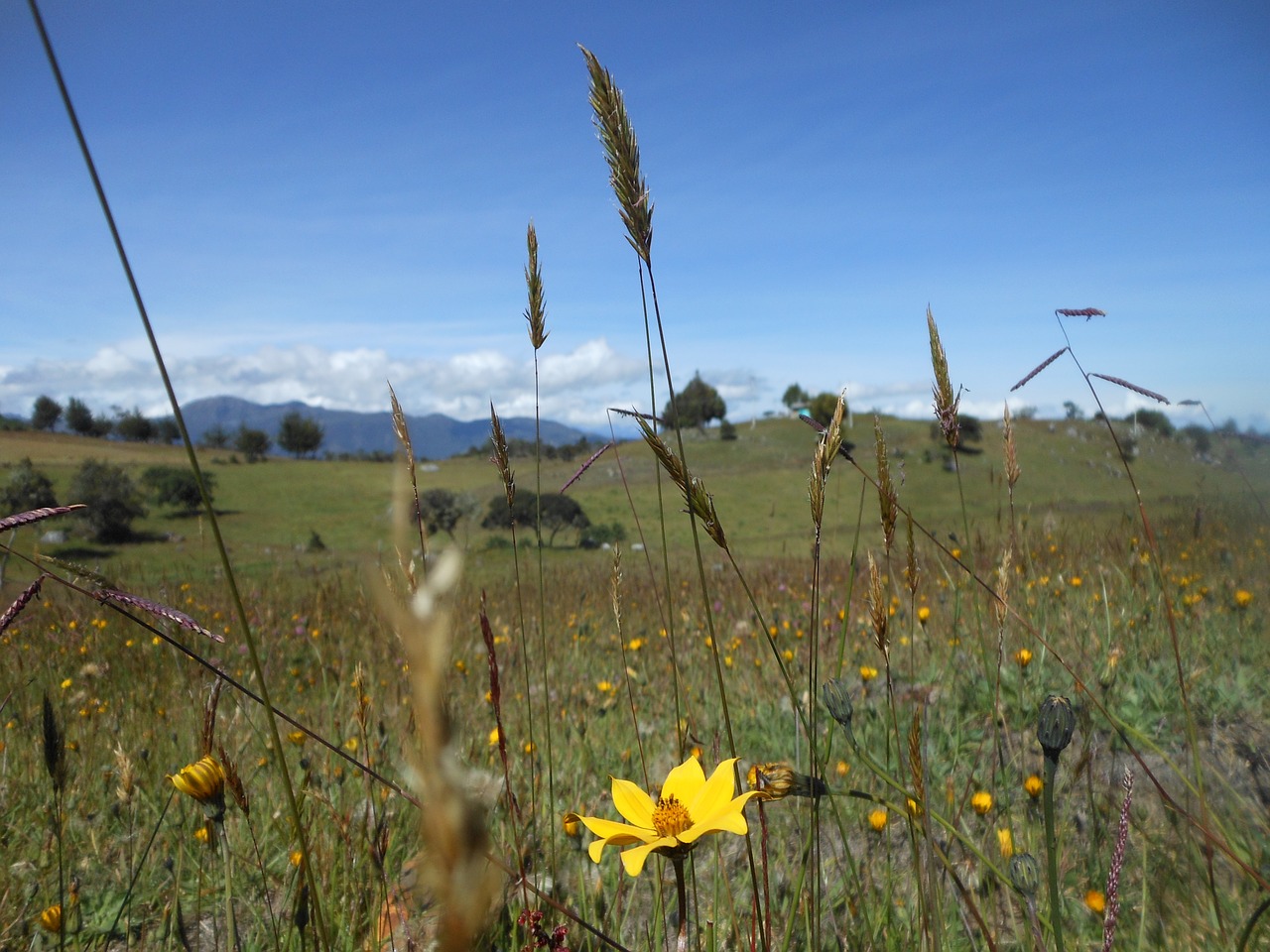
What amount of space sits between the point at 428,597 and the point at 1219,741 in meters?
3.08

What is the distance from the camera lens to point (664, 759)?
111 inches

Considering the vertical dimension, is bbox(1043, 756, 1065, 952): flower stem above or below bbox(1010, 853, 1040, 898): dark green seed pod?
above

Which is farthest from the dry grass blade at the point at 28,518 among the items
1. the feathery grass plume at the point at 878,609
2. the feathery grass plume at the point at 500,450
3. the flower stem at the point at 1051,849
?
the flower stem at the point at 1051,849

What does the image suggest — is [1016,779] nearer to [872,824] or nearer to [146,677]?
[872,824]

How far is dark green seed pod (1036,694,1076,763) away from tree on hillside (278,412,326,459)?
87.8m

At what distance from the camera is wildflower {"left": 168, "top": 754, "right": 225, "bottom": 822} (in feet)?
3.72

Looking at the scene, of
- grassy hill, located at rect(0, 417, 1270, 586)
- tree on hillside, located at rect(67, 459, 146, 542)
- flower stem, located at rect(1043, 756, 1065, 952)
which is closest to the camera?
flower stem, located at rect(1043, 756, 1065, 952)

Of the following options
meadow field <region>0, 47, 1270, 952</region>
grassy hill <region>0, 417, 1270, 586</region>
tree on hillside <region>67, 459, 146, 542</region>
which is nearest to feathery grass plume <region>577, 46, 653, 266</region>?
meadow field <region>0, 47, 1270, 952</region>

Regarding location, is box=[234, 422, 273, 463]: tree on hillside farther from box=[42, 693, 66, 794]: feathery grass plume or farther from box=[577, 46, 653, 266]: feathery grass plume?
box=[577, 46, 653, 266]: feathery grass plume

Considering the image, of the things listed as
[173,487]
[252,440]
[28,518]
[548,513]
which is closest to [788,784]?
[28,518]

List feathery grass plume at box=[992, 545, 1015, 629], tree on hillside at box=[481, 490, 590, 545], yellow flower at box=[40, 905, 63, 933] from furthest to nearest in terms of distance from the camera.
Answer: tree on hillside at box=[481, 490, 590, 545]
yellow flower at box=[40, 905, 63, 933]
feathery grass plume at box=[992, 545, 1015, 629]

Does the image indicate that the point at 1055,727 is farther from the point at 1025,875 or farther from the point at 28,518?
the point at 28,518

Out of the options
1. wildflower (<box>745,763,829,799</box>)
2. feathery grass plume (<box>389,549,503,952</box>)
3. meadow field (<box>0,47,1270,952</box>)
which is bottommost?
meadow field (<box>0,47,1270,952</box>)

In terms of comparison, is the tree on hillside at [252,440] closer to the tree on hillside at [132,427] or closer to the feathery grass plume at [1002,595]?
the tree on hillside at [132,427]
